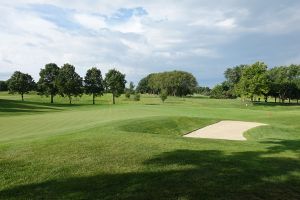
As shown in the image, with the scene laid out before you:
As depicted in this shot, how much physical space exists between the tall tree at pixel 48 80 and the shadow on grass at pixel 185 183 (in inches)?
3560

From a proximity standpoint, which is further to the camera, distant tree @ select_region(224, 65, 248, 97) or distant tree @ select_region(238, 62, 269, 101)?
distant tree @ select_region(224, 65, 248, 97)

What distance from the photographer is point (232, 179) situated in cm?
973

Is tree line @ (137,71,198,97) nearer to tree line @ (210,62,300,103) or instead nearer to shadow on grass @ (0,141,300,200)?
tree line @ (210,62,300,103)

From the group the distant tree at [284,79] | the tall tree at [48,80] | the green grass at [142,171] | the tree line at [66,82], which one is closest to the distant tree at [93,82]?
the tree line at [66,82]

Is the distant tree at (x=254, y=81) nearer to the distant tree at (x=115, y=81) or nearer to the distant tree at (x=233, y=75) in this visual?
the distant tree at (x=115, y=81)

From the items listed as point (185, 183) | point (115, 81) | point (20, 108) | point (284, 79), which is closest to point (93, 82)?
point (115, 81)

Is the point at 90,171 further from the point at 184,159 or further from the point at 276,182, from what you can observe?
the point at 276,182

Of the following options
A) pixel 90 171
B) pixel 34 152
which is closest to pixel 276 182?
A: pixel 90 171

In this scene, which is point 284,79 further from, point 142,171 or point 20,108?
point 142,171

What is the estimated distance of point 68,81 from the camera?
9606 cm

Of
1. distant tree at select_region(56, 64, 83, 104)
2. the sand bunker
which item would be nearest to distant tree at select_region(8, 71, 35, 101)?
distant tree at select_region(56, 64, 83, 104)

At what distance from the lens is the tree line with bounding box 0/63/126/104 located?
97.1 meters

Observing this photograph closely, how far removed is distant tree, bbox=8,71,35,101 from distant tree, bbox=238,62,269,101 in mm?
60954

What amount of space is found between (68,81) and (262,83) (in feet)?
171
